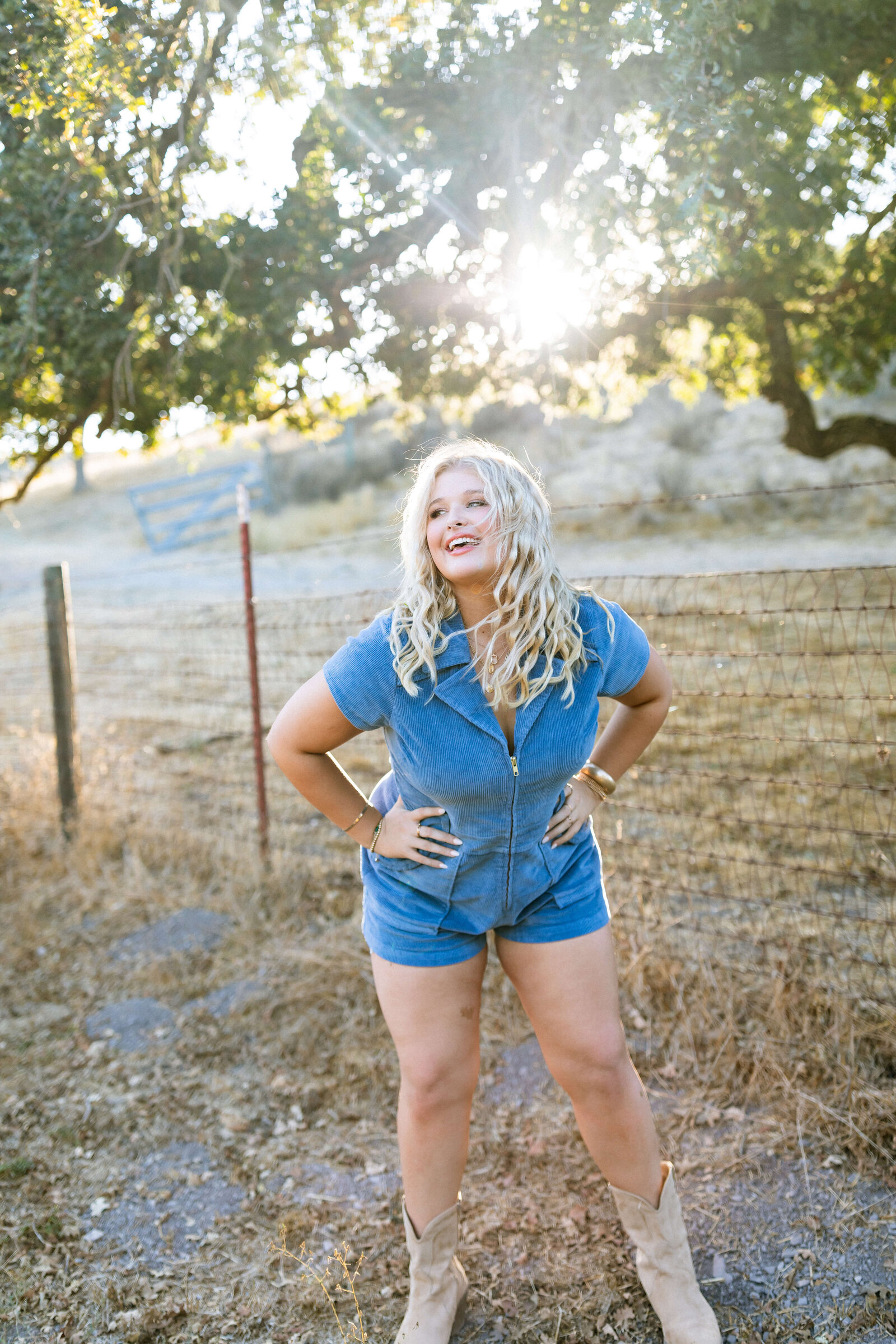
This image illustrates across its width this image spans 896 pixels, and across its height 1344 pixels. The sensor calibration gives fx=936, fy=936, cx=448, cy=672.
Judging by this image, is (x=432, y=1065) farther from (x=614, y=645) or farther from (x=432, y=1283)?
(x=614, y=645)

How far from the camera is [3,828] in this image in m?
5.31

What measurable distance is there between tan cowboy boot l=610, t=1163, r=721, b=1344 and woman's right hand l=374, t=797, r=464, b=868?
2.91 feet

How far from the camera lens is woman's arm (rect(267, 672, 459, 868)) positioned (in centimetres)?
192

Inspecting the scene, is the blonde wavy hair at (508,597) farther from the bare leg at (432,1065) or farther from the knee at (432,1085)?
the knee at (432,1085)

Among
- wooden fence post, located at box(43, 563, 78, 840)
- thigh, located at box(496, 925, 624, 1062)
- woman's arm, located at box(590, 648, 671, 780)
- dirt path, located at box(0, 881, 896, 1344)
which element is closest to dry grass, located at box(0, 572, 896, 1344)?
dirt path, located at box(0, 881, 896, 1344)

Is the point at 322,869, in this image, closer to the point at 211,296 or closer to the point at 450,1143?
the point at 450,1143

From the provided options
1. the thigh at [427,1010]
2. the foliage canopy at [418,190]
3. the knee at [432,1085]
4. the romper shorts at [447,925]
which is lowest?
the knee at [432,1085]

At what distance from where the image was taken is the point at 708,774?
10.8 ft

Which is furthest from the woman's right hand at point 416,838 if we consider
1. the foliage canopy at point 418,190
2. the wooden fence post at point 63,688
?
the wooden fence post at point 63,688

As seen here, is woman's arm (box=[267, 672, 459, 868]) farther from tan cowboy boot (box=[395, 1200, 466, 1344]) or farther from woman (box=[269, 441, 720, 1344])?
tan cowboy boot (box=[395, 1200, 466, 1344])

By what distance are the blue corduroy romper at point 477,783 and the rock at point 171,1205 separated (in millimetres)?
1248

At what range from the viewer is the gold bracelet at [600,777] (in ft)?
7.29

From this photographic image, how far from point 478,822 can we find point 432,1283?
111 cm

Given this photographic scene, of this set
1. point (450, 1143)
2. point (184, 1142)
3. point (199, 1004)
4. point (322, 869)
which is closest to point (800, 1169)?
point (450, 1143)
